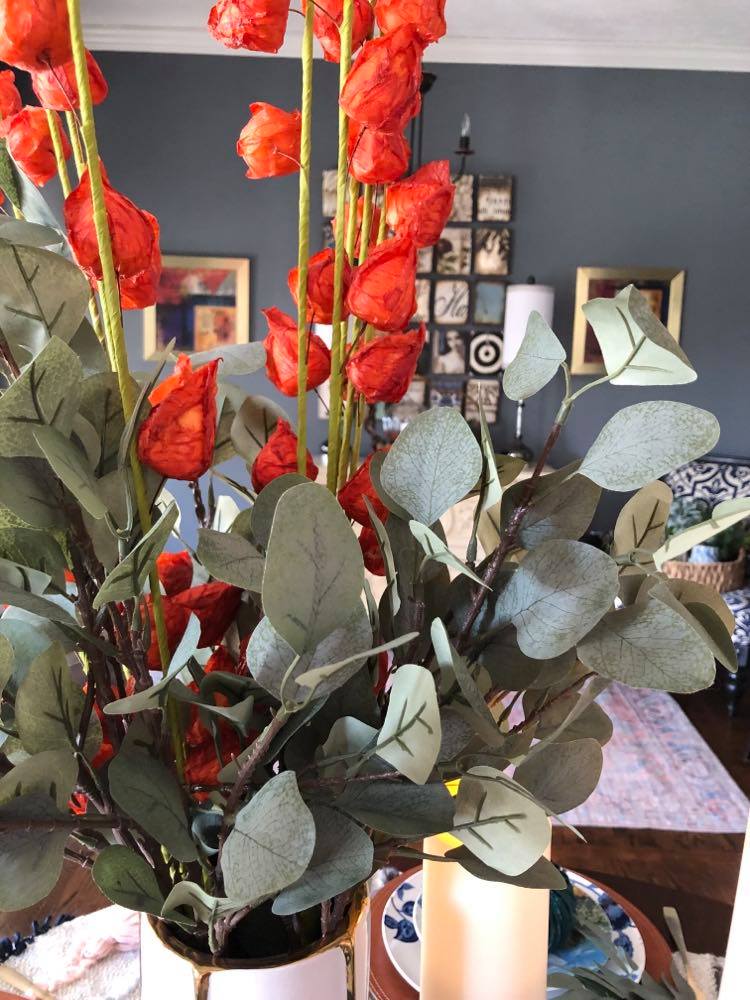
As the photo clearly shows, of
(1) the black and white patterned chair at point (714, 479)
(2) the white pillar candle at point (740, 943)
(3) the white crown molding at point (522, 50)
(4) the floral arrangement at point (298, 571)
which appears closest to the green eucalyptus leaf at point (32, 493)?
(4) the floral arrangement at point (298, 571)

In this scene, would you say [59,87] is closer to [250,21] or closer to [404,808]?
[250,21]

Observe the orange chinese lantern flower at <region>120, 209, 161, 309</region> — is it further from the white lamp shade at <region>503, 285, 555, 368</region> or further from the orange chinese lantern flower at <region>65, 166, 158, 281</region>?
the white lamp shade at <region>503, 285, 555, 368</region>

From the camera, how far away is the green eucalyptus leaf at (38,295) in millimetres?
288

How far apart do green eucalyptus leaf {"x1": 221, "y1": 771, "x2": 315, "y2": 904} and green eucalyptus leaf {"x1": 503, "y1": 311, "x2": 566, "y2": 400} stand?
17 centimetres

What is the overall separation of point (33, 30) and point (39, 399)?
135mm

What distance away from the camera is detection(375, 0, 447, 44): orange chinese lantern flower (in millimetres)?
328

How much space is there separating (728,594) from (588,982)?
8.92ft

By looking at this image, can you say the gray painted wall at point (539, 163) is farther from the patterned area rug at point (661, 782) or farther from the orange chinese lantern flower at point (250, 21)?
the orange chinese lantern flower at point (250, 21)

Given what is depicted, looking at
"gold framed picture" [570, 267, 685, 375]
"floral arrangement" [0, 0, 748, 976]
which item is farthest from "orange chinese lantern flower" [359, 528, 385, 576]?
"gold framed picture" [570, 267, 685, 375]

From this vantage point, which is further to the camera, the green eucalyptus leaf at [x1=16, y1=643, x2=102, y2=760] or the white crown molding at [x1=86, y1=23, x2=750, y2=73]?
the white crown molding at [x1=86, y1=23, x2=750, y2=73]

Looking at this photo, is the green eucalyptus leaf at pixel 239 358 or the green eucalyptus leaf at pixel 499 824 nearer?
the green eucalyptus leaf at pixel 499 824

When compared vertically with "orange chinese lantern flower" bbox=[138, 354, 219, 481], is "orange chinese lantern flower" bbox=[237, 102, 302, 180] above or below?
above

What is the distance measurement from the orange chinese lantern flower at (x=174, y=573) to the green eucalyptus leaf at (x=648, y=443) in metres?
0.20

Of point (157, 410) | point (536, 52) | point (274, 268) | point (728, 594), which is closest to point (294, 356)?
point (157, 410)
